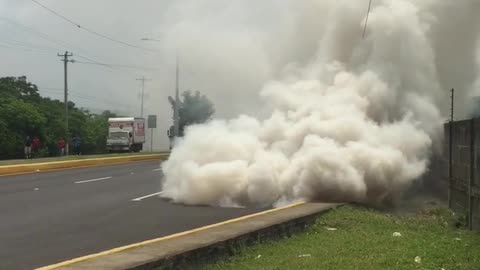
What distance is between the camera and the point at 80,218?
37.4 feet

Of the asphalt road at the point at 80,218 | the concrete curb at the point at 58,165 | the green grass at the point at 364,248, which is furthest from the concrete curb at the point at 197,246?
the concrete curb at the point at 58,165

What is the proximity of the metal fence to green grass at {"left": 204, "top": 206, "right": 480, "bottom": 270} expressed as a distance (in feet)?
1.85

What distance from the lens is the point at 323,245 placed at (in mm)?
8156

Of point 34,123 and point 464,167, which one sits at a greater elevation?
point 34,123

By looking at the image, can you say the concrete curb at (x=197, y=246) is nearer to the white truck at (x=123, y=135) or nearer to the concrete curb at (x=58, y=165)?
the concrete curb at (x=58, y=165)

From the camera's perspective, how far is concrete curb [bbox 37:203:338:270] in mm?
6164

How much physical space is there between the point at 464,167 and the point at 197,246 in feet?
21.1

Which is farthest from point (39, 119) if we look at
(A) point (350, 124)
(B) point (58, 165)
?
(A) point (350, 124)

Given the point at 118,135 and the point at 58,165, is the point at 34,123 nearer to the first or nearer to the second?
the point at 118,135

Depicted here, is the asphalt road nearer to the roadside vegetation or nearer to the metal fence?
the metal fence

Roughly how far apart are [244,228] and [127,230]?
2523 mm

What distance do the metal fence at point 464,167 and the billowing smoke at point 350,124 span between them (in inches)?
40.4

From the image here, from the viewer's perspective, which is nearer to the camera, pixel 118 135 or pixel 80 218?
pixel 80 218

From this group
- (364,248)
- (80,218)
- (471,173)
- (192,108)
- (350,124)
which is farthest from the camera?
(192,108)
